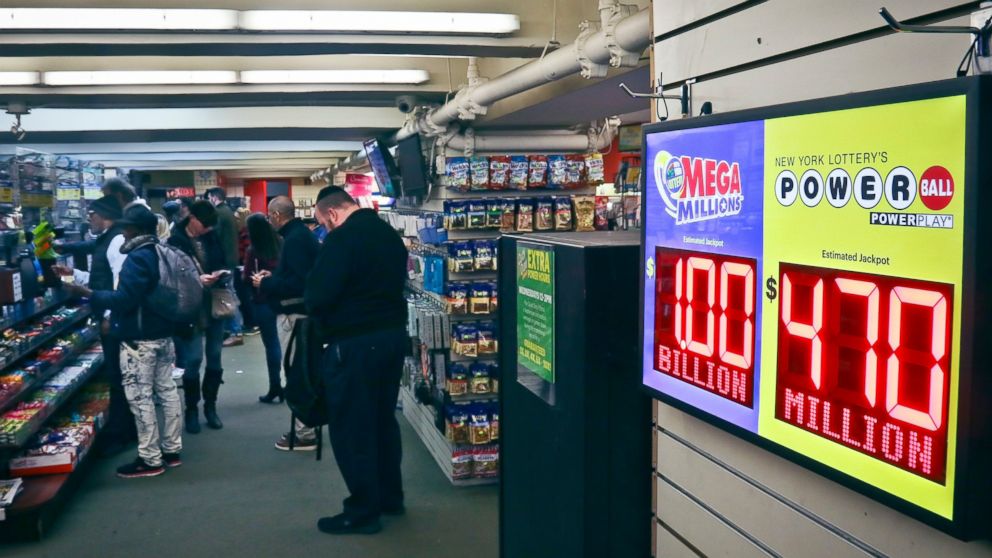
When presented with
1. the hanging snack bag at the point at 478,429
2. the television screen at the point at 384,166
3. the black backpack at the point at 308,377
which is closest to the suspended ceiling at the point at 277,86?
the television screen at the point at 384,166

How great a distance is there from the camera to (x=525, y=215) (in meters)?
6.00

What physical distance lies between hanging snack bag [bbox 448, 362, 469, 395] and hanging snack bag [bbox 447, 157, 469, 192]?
1.19 m

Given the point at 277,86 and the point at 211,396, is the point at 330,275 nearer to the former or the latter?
the point at 277,86

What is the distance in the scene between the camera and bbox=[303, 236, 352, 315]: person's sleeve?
470 centimetres

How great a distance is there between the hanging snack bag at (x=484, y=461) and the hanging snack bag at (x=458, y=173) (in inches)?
68.5

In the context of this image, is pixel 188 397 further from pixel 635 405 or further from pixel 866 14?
pixel 866 14

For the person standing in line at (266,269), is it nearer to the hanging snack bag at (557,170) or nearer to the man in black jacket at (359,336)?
the man in black jacket at (359,336)

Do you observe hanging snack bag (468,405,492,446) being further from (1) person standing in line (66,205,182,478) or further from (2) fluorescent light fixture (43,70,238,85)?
(2) fluorescent light fixture (43,70,238,85)

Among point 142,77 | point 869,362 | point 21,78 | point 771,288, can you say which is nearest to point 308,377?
point 142,77

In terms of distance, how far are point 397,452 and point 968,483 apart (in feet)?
13.2

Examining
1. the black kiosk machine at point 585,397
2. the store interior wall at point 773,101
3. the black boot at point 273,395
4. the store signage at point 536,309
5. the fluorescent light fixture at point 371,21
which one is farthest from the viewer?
the black boot at point 273,395

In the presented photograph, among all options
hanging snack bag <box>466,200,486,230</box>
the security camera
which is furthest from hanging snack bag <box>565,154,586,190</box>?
the security camera

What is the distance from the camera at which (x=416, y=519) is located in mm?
5359

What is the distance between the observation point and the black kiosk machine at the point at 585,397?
8.78ft
